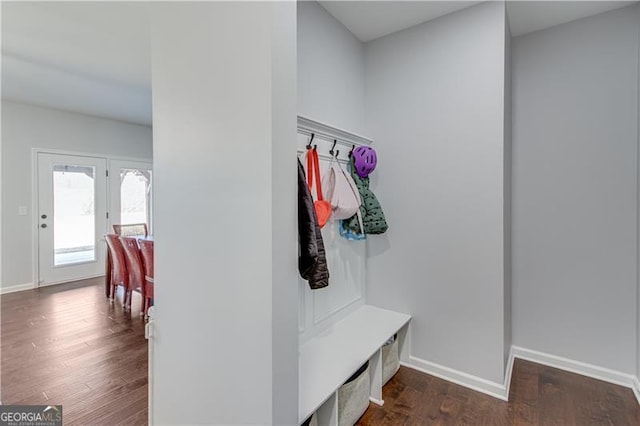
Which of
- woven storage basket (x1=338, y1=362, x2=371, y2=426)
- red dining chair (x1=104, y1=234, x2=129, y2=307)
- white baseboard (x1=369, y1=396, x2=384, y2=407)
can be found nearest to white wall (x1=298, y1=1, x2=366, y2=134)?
woven storage basket (x1=338, y1=362, x2=371, y2=426)

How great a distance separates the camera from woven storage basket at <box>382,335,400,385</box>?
212 centimetres

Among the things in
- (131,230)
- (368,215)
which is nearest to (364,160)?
(368,215)

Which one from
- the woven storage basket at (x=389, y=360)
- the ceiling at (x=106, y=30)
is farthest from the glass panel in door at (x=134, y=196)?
the woven storage basket at (x=389, y=360)

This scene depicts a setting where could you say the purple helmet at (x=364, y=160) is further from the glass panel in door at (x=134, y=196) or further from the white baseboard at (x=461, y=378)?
the glass panel in door at (x=134, y=196)

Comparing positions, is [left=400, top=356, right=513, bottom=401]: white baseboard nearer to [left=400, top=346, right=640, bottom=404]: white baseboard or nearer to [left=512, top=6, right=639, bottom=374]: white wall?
[left=400, top=346, right=640, bottom=404]: white baseboard

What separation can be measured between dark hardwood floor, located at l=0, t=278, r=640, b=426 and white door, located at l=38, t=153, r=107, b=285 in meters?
2.01

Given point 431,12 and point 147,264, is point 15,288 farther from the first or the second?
point 431,12

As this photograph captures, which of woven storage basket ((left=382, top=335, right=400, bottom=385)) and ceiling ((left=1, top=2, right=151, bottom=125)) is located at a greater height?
ceiling ((left=1, top=2, right=151, bottom=125))

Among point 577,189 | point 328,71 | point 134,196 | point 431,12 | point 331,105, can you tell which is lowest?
point 577,189

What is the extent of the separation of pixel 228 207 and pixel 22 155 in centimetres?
513

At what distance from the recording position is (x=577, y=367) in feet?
7.39

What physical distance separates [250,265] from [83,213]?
17.4ft

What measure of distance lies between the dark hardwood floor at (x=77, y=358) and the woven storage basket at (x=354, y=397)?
1.19m

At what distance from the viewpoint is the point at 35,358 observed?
2.45 metres
